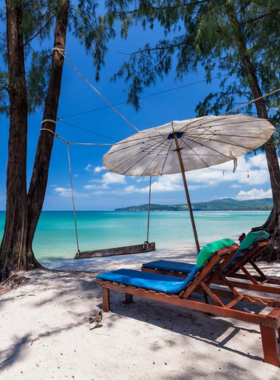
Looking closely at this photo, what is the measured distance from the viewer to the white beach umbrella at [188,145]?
2596mm

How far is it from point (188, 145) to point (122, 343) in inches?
97.7

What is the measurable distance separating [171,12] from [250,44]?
5.02 feet

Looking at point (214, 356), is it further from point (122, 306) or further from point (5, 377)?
point (5, 377)

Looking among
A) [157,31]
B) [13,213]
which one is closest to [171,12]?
[157,31]

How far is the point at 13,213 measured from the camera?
379cm

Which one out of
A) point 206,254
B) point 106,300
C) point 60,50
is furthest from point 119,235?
point 206,254

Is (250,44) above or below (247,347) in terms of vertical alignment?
above

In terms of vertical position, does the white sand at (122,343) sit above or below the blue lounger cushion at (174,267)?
below

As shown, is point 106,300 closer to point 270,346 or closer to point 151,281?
point 151,281

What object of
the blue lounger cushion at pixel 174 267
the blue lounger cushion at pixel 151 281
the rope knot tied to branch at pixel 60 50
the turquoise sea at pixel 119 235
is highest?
the rope knot tied to branch at pixel 60 50

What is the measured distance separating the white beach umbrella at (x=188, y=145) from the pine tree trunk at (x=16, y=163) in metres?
1.44

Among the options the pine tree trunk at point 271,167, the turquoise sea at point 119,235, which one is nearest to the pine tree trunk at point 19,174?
the pine tree trunk at point 271,167

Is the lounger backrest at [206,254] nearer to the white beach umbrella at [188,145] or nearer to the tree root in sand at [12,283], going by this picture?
the white beach umbrella at [188,145]

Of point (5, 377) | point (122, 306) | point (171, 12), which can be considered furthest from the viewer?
point (171, 12)
